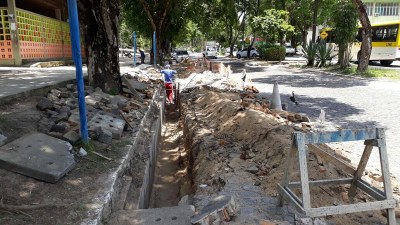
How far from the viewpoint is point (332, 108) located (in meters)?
8.95

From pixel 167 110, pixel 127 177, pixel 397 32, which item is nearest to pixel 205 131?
pixel 127 177

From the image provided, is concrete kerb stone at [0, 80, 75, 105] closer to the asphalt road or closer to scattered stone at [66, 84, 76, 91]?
scattered stone at [66, 84, 76, 91]

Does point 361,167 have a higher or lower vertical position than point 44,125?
lower

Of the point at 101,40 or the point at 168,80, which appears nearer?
the point at 101,40

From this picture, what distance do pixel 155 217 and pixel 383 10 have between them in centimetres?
5590

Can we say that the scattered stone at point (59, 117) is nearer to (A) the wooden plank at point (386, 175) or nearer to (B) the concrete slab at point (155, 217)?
(B) the concrete slab at point (155, 217)

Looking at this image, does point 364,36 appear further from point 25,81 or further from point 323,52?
point 25,81

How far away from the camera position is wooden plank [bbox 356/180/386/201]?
10.4ft

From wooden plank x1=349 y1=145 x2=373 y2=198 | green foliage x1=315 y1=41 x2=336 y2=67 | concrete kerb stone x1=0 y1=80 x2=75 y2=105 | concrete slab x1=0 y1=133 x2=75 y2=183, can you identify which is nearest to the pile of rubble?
concrete kerb stone x1=0 y1=80 x2=75 y2=105

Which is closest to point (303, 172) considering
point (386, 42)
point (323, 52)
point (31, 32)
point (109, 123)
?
point (109, 123)

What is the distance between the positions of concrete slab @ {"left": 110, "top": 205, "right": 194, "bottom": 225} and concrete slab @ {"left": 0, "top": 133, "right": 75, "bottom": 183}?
77 cm

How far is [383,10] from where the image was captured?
163 ft

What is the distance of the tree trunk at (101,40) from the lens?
7.57 metres

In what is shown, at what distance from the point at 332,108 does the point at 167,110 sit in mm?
6155
